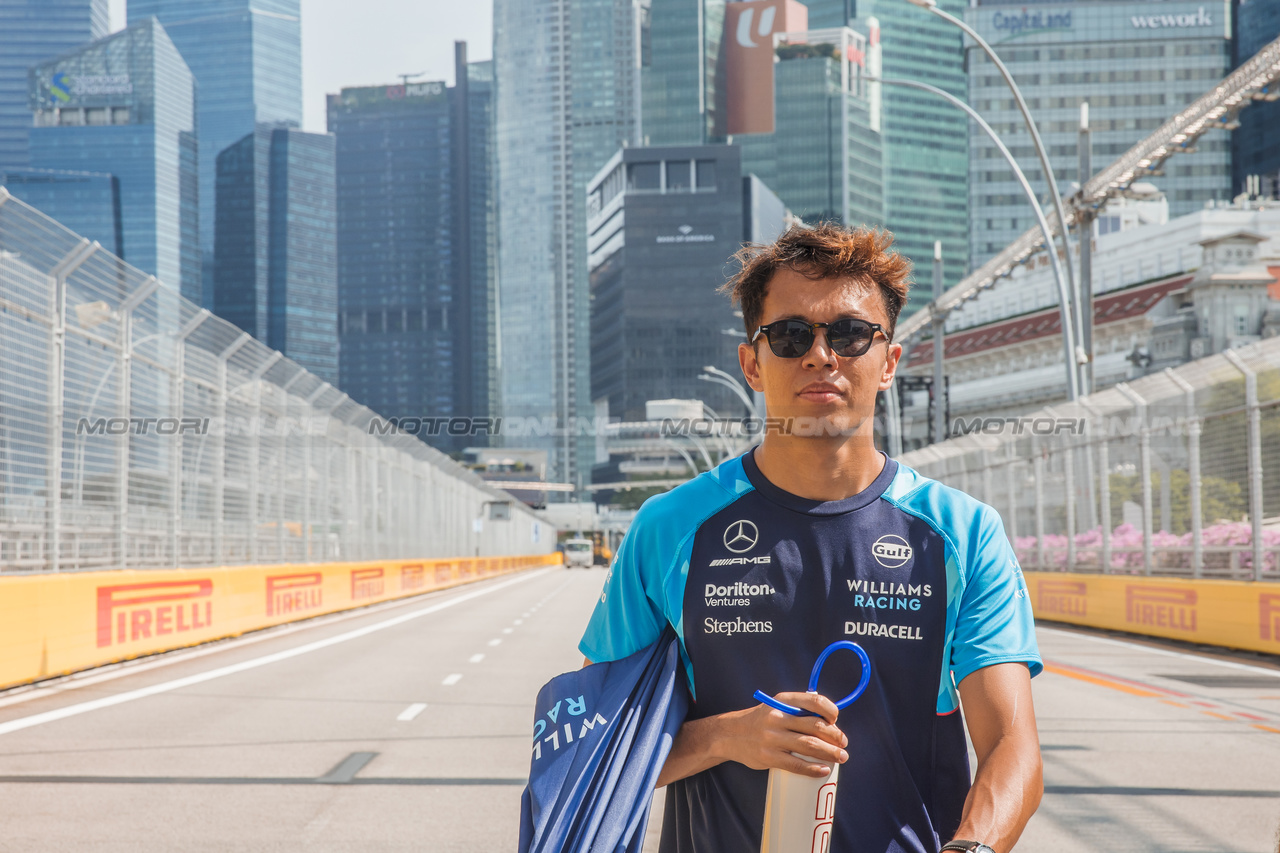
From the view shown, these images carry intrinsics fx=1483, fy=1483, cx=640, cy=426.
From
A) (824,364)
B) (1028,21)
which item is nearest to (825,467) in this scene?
(824,364)

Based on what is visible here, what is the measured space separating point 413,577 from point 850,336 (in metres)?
36.2

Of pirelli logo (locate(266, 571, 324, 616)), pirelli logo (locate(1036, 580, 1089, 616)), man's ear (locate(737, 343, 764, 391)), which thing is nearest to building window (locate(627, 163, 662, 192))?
pirelli logo (locate(1036, 580, 1089, 616))

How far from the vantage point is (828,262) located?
273 centimetres

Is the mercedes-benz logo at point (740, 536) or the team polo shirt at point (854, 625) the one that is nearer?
the team polo shirt at point (854, 625)

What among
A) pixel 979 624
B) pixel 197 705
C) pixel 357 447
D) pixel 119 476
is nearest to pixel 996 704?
pixel 979 624

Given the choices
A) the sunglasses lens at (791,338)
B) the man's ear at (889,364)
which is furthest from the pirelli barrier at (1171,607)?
the sunglasses lens at (791,338)

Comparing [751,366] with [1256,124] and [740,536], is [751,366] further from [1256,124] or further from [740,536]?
[1256,124]

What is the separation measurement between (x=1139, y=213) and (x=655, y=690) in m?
147

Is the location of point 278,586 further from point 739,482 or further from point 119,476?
point 739,482

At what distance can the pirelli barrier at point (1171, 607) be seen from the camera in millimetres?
16312

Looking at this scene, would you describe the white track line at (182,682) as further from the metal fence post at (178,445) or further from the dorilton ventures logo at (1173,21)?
the dorilton ventures logo at (1173,21)

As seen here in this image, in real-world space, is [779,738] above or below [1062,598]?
above

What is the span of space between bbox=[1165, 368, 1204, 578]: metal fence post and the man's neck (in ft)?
55.1

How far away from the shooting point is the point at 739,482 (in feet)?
9.07
